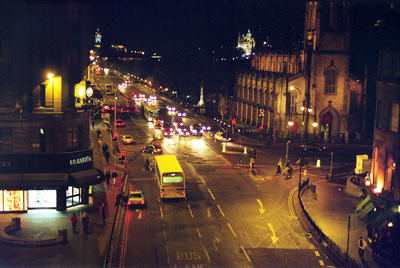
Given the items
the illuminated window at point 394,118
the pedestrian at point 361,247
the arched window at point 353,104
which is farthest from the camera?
the arched window at point 353,104

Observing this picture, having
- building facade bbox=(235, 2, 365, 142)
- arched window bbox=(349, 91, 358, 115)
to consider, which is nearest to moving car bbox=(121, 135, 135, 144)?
building facade bbox=(235, 2, 365, 142)

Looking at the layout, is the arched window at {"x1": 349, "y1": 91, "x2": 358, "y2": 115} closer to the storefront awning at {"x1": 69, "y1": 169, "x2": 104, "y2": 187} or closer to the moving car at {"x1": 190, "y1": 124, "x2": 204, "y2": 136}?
the moving car at {"x1": 190, "y1": 124, "x2": 204, "y2": 136}

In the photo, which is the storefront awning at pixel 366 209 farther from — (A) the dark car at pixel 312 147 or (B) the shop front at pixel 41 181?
(A) the dark car at pixel 312 147

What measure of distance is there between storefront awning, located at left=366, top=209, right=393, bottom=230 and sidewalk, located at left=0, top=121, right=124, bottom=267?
17982mm

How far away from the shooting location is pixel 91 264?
96.2ft

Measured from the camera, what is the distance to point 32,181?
40438 mm

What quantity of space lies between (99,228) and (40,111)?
11.7 metres

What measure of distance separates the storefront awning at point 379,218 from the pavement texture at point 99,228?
188 cm

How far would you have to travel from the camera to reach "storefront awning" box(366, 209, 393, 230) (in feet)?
111

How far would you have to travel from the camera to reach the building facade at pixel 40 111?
40.6m

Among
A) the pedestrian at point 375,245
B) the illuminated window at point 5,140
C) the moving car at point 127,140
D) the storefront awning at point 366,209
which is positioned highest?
the illuminated window at point 5,140

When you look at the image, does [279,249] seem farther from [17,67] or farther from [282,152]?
[282,152]

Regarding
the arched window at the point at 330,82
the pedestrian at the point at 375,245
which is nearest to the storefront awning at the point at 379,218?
the pedestrian at the point at 375,245

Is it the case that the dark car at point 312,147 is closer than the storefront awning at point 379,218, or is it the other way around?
the storefront awning at point 379,218
